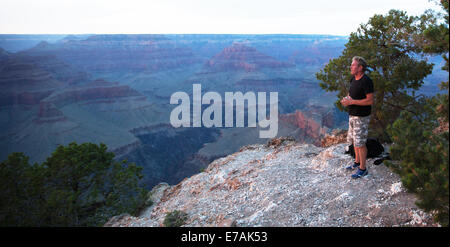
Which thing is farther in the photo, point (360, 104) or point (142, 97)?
point (142, 97)

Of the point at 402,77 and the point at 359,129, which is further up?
the point at 402,77

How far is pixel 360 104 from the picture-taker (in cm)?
484

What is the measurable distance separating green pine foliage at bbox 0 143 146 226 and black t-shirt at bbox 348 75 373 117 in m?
6.90

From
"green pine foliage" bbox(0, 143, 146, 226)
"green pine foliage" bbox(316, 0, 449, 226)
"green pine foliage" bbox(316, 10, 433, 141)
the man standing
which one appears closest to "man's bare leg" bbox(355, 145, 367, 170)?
the man standing

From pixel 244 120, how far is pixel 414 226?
6232 cm

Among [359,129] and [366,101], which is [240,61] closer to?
[359,129]

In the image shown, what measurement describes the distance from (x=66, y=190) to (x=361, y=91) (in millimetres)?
9341

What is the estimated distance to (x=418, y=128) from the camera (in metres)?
3.96

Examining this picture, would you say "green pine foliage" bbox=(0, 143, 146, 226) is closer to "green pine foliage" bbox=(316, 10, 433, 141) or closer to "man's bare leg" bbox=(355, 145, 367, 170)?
"man's bare leg" bbox=(355, 145, 367, 170)

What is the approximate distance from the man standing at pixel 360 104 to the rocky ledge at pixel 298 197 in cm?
57

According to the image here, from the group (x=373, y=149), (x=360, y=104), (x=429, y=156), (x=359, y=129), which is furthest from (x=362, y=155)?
(x=429, y=156)

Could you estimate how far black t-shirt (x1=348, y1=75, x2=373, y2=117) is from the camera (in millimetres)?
4754

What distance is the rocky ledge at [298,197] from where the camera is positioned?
4.35 metres
